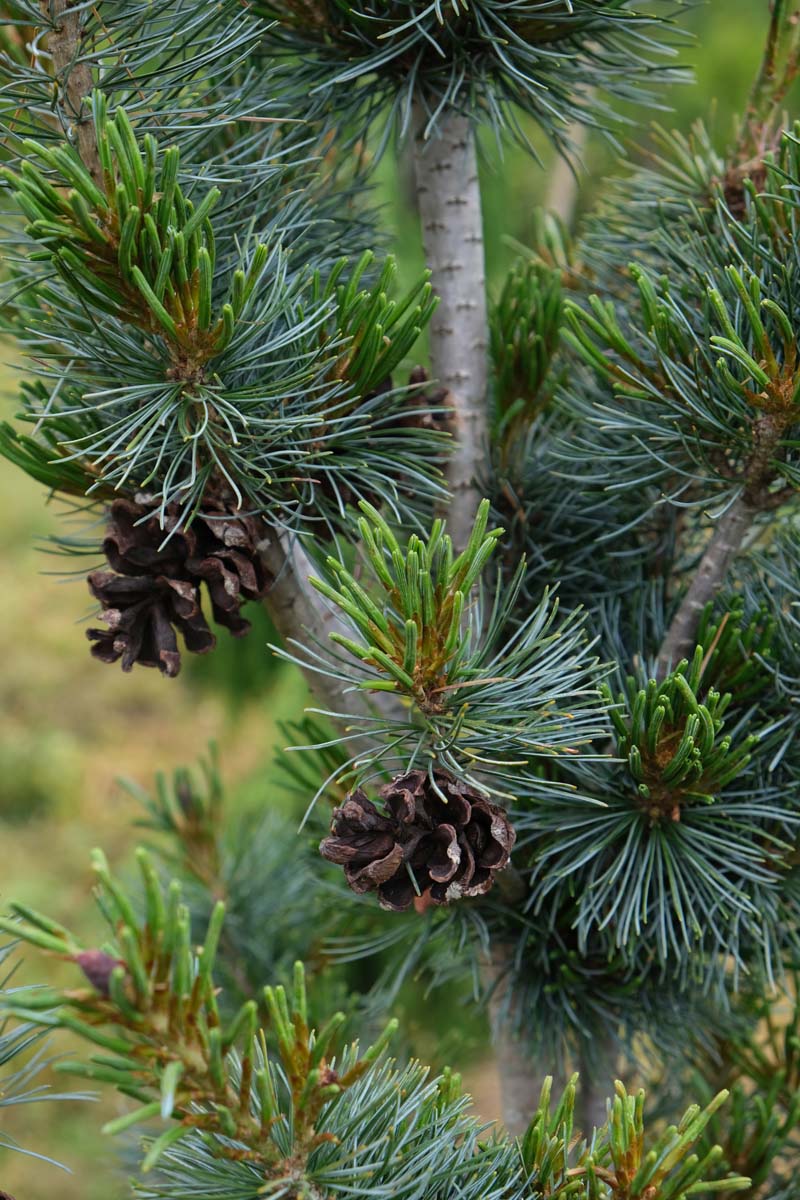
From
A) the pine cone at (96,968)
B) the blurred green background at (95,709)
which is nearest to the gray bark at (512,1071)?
the pine cone at (96,968)

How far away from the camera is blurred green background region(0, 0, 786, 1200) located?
5.04 ft

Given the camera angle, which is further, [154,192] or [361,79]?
[361,79]

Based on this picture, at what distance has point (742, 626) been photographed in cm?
53

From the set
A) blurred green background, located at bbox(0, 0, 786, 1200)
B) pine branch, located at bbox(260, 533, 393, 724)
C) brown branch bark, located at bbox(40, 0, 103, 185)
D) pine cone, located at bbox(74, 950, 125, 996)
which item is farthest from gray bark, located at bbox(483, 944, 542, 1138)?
blurred green background, located at bbox(0, 0, 786, 1200)

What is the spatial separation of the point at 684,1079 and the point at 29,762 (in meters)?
1.74

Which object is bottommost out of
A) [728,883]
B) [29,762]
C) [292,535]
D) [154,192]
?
[29,762]

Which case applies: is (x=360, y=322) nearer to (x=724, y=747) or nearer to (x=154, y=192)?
(x=154, y=192)

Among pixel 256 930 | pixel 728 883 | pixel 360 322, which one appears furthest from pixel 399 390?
pixel 256 930

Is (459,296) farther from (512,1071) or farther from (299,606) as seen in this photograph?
(512,1071)

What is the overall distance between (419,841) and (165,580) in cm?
15

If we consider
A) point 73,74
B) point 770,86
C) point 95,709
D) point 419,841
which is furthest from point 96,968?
point 95,709

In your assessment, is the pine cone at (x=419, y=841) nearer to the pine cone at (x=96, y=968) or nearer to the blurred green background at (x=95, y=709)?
the pine cone at (x=96, y=968)

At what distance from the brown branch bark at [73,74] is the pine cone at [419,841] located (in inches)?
9.9

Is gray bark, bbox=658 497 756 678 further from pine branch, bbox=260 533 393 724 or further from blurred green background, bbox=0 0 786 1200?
blurred green background, bbox=0 0 786 1200
